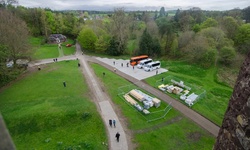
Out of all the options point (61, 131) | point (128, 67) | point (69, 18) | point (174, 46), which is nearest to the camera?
point (61, 131)

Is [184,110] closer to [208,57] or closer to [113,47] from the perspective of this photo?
[208,57]

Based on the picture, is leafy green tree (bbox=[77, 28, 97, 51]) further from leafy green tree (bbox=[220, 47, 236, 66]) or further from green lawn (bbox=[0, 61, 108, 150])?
leafy green tree (bbox=[220, 47, 236, 66])

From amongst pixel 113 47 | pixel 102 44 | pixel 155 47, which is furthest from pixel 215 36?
pixel 102 44

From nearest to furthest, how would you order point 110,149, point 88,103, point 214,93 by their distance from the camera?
point 110,149 → point 88,103 → point 214,93

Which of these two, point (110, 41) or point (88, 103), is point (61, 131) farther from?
point (110, 41)

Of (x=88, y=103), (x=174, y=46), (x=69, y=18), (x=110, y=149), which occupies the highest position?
(x=69, y=18)

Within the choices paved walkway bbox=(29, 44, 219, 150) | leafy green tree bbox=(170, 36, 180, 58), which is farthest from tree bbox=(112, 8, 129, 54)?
paved walkway bbox=(29, 44, 219, 150)

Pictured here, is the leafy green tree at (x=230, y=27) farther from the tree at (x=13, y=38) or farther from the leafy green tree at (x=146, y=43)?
the tree at (x=13, y=38)

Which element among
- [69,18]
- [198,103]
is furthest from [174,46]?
[69,18]
